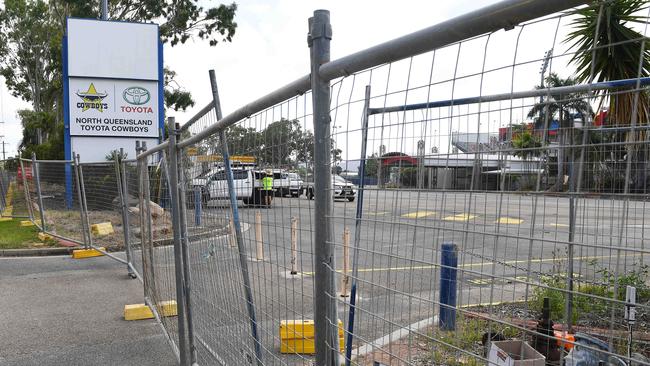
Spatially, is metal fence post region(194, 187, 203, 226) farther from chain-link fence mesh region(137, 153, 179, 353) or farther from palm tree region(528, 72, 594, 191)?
palm tree region(528, 72, 594, 191)

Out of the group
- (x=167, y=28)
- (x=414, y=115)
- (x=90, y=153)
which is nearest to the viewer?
(x=414, y=115)

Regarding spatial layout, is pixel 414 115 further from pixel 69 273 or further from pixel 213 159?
pixel 69 273

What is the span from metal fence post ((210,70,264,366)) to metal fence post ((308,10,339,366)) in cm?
91

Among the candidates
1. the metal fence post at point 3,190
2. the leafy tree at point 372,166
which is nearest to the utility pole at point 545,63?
the leafy tree at point 372,166

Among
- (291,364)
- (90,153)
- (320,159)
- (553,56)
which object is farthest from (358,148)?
(90,153)

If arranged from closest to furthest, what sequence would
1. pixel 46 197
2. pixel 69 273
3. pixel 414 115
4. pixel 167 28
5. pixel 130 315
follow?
pixel 414 115 → pixel 130 315 → pixel 69 273 → pixel 46 197 → pixel 167 28

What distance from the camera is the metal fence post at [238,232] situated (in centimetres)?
291

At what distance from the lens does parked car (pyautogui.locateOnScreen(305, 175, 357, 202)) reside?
2.12 m

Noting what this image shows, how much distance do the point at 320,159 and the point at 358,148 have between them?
0.17m

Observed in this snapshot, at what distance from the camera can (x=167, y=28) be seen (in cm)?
2844

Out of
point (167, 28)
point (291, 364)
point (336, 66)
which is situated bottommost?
point (291, 364)

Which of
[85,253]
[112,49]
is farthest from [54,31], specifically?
[85,253]

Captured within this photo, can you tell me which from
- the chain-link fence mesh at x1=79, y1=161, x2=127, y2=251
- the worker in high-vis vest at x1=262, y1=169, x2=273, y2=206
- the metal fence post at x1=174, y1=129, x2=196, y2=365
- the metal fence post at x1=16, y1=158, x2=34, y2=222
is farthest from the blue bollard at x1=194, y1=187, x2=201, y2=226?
the metal fence post at x1=16, y1=158, x2=34, y2=222

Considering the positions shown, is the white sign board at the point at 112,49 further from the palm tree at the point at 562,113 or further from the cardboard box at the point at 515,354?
the palm tree at the point at 562,113
